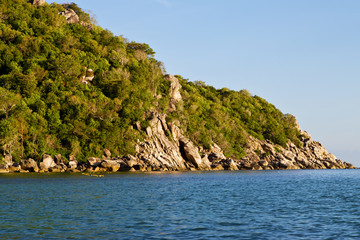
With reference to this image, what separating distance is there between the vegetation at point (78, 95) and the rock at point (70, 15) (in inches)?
133

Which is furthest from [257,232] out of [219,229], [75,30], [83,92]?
[75,30]

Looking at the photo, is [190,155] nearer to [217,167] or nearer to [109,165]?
[217,167]

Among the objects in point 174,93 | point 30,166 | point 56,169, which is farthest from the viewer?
point 174,93

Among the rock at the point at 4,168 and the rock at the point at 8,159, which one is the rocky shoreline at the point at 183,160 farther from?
the rock at the point at 8,159

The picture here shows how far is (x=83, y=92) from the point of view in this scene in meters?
113

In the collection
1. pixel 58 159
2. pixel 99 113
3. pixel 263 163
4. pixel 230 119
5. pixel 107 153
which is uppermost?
pixel 230 119

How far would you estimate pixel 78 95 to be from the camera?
10844 cm

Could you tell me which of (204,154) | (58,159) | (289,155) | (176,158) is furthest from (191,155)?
(289,155)

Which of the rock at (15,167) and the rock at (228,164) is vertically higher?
the rock at (228,164)

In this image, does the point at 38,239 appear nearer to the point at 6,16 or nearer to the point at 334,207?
the point at 334,207

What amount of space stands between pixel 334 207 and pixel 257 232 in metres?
15.3

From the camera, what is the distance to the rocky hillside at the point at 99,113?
90.4 m

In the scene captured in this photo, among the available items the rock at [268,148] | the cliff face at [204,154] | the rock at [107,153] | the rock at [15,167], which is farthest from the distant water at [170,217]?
the rock at [268,148]

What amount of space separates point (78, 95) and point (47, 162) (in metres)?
30.2
